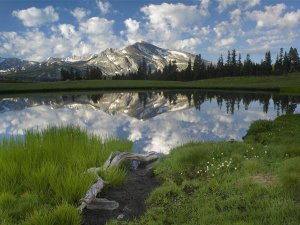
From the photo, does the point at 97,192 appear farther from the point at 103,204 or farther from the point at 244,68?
the point at 244,68

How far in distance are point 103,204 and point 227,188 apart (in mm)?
3887

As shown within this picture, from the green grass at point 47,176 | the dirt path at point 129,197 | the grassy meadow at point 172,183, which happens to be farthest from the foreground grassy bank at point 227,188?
the green grass at point 47,176

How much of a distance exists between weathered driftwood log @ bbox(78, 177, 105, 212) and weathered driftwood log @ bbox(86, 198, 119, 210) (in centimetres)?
12

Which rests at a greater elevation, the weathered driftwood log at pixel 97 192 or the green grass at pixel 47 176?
the green grass at pixel 47 176

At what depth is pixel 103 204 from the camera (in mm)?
10430

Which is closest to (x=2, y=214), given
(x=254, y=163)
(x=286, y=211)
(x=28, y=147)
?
(x=28, y=147)

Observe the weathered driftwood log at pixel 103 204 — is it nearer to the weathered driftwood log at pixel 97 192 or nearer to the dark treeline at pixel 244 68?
the weathered driftwood log at pixel 97 192

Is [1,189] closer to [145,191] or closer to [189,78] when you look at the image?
[145,191]

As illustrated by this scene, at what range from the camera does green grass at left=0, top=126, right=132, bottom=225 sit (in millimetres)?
8984

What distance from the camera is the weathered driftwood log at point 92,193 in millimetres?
10006

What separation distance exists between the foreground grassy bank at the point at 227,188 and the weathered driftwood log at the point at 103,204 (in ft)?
3.51

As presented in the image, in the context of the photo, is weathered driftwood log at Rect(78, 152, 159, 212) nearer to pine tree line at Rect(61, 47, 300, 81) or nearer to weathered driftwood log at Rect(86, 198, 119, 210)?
weathered driftwood log at Rect(86, 198, 119, 210)

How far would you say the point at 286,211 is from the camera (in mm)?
8594

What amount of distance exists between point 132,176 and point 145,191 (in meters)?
2.24
